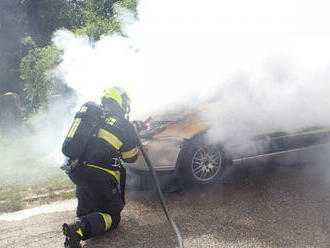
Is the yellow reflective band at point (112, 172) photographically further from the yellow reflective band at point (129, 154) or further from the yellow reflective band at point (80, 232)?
the yellow reflective band at point (80, 232)

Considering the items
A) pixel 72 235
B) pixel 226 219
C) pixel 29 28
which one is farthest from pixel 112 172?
pixel 29 28

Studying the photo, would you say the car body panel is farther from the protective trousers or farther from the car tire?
the protective trousers

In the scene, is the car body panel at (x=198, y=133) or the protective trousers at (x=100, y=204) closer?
the protective trousers at (x=100, y=204)

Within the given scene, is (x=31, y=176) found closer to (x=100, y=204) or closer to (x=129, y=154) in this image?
(x=100, y=204)

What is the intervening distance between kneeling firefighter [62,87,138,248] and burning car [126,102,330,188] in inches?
33.6

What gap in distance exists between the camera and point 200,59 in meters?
5.86

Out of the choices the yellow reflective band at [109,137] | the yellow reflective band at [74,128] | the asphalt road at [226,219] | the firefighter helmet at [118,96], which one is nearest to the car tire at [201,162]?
the asphalt road at [226,219]

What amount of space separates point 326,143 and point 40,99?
801 centimetres

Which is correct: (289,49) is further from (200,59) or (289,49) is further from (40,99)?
(40,99)

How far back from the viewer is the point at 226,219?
4.30 meters

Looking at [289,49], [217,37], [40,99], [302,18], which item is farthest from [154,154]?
[40,99]

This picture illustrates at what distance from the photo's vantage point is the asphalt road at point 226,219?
388cm

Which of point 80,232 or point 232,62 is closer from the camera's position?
point 80,232

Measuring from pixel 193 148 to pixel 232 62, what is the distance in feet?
4.96
